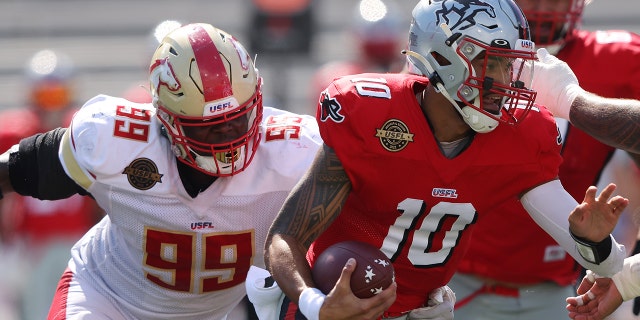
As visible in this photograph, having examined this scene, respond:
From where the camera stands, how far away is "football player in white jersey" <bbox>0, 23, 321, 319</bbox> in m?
4.22

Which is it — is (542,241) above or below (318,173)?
below

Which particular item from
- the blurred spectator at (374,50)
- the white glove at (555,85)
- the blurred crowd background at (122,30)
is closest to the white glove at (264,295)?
the white glove at (555,85)

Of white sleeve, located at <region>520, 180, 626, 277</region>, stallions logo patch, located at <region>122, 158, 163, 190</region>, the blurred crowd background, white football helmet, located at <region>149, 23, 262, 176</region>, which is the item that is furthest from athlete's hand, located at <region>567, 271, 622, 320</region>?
the blurred crowd background

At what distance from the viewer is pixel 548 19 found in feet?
16.1

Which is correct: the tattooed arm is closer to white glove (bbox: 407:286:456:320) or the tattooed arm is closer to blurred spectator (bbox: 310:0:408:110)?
white glove (bbox: 407:286:456:320)

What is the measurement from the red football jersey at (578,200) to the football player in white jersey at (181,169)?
1.00 metres

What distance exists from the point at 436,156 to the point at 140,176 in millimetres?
1093

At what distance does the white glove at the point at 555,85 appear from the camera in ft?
13.5

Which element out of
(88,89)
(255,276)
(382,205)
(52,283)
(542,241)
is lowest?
(88,89)

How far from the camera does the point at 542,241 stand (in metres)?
4.90

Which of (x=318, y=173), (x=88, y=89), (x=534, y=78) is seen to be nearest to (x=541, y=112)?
(x=534, y=78)

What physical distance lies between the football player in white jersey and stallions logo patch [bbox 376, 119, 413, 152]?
1.92ft

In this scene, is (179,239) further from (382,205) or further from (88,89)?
(88,89)

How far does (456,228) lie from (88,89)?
892 centimetres
